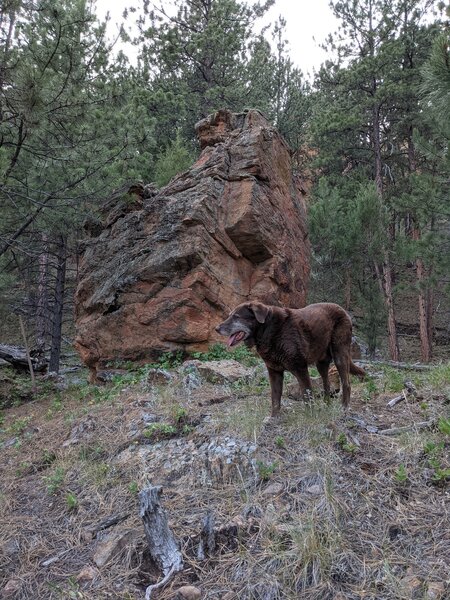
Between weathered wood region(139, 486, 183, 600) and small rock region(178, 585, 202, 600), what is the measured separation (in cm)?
18

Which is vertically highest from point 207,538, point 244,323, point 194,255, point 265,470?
point 194,255

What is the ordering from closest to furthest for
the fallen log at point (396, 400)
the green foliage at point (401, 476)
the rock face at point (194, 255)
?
the green foliage at point (401, 476)
the fallen log at point (396, 400)
the rock face at point (194, 255)

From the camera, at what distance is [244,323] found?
4.74 meters

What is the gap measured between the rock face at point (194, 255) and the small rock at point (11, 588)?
5874mm

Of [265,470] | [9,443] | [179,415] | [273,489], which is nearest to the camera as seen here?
[273,489]

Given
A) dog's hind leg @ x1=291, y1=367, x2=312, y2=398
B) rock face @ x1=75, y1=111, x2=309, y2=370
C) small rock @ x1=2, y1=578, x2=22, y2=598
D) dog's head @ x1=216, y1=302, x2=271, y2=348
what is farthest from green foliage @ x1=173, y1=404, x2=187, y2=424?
rock face @ x1=75, y1=111, x2=309, y2=370

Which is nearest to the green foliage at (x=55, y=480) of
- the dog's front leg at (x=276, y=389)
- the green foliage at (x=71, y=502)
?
the green foliage at (x=71, y=502)

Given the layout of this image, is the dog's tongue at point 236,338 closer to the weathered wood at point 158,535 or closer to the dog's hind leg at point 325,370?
the dog's hind leg at point 325,370

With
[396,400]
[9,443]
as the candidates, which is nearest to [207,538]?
[396,400]

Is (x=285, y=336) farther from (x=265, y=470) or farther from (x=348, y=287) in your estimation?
(x=348, y=287)

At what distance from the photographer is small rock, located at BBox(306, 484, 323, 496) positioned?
11.5 feet

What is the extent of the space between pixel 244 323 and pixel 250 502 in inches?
68.3

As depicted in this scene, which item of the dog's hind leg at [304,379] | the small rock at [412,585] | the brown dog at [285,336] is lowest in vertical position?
the small rock at [412,585]

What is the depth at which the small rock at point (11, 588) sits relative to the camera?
3.34 metres
